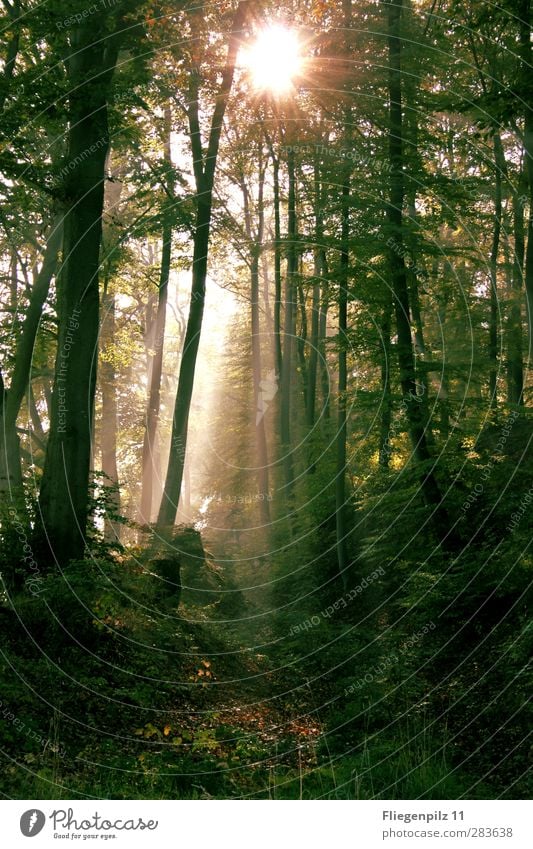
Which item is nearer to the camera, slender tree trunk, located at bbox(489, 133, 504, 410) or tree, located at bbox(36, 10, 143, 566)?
tree, located at bbox(36, 10, 143, 566)

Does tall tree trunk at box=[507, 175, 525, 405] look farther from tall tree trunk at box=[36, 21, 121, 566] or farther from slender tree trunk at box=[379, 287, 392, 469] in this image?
tall tree trunk at box=[36, 21, 121, 566]

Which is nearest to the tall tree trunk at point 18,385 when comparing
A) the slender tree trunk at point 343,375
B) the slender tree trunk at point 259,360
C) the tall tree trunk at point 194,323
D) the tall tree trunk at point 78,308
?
the tall tree trunk at point 194,323

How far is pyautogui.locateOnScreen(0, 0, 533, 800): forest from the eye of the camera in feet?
29.6

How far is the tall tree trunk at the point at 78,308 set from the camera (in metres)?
11.9

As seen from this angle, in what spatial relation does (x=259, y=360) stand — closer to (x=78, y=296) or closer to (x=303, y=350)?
(x=303, y=350)

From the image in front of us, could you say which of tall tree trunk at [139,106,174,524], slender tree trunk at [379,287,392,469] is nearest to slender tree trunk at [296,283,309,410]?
tall tree trunk at [139,106,174,524]

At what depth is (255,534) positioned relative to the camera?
92.4 feet

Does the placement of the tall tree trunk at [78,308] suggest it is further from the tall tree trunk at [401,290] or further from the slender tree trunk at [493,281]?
the slender tree trunk at [493,281]

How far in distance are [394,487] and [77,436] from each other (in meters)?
8.61

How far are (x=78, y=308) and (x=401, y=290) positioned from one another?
6704mm
